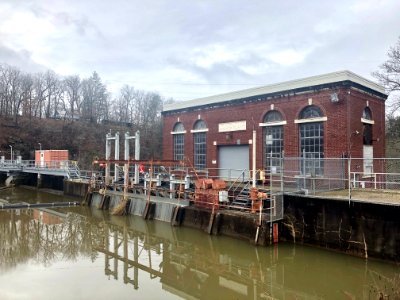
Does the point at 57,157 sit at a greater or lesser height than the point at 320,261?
greater

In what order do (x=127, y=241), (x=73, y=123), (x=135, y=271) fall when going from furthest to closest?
(x=73, y=123) → (x=127, y=241) → (x=135, y=271)

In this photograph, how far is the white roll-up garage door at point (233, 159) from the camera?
22516 mm

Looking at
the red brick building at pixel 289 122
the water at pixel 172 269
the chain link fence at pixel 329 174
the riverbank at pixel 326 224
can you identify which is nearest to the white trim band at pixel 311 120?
the red brick building at pixel 289 122

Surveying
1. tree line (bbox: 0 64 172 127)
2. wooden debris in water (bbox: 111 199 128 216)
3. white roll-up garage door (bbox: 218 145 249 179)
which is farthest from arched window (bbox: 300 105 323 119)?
tree line (bbox: 0 64 172 127)

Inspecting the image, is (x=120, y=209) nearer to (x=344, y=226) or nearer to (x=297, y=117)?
(x=297, y=117)

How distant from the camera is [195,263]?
11781mm

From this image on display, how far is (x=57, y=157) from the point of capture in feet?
124

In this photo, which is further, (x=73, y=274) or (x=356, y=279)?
(x=73, y=274)

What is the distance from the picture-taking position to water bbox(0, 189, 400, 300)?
9.19m

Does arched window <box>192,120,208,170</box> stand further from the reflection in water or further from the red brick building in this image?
the reflection in water

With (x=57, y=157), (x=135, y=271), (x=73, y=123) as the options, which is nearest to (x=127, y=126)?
(x=73, y=123)

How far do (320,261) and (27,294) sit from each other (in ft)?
27.3

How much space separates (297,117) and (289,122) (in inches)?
21.7

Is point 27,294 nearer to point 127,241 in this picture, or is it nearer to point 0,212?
point 127,241
